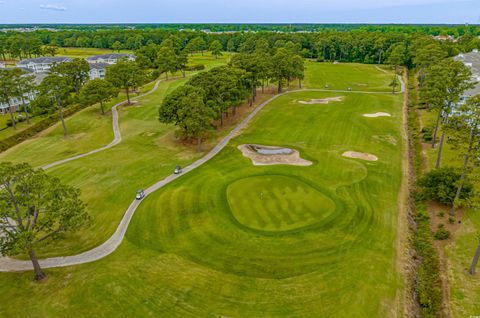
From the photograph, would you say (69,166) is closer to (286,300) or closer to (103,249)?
(103,249)

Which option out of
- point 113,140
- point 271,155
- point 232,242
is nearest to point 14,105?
point 113,140

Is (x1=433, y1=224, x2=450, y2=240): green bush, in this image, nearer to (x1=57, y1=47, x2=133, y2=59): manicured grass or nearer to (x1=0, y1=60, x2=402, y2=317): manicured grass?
(x1=0, y1=60, x2=402, y2=317): manicured grass

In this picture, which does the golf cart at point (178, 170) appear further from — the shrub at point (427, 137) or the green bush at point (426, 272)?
the shrub at point (427, 137)

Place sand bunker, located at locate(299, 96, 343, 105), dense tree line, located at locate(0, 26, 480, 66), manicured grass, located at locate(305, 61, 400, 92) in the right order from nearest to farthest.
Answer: sand bunker, located at locate(299, 96, 343, 105) → manicured grass, located at locate(305, 61, 400, 92) → dense tree line, located at locate(0, 26, 480, 66)

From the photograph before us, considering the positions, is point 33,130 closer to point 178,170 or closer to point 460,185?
point 178,170

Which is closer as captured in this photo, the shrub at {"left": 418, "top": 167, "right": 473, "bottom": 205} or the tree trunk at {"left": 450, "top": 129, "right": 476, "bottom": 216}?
the tree trunk at {"left": 450, "top": 129, "right": 476, "bottom": 216}

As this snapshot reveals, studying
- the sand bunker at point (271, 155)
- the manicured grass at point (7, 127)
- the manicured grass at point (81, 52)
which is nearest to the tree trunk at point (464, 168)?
the sand bunker at point (271, 155)

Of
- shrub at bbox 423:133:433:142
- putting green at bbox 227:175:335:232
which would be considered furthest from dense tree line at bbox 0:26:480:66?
putting green at bbox 227:175:335:232
